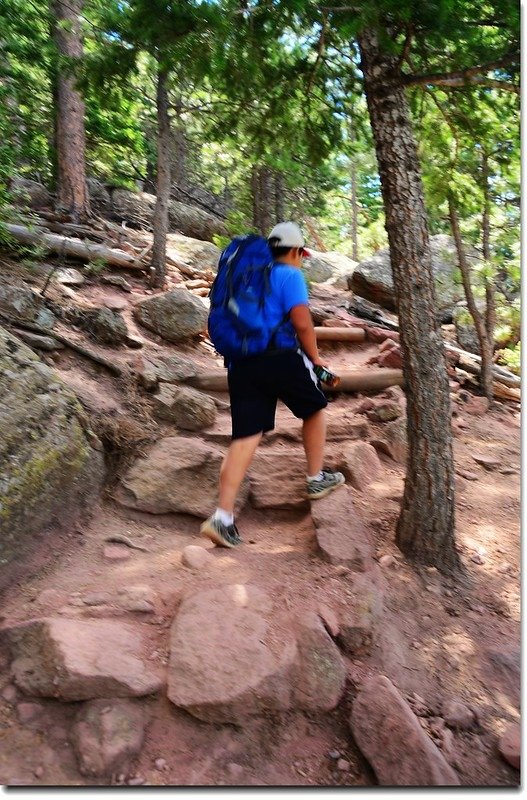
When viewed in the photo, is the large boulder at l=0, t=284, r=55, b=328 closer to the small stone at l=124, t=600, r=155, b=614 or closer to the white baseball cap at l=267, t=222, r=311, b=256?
the white baseball cap at l=267, t=222, r=311, b=256

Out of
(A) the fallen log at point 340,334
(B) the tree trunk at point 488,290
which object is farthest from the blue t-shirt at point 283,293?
(B) the tree trunk at point 488,290

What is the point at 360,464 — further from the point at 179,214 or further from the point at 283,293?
the point at 179,214

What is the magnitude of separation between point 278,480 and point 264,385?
122 centimetres

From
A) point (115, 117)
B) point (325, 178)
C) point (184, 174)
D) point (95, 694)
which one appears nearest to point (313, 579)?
point (95, 694)

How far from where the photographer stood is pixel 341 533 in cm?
379

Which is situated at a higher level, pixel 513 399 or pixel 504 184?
pixel 504 184

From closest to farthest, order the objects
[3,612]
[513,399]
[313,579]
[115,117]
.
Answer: [3,612] < [313,579] < [513,399] < [115,117]

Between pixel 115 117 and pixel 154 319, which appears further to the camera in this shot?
pixel 115 117

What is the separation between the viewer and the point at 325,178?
13188 mm

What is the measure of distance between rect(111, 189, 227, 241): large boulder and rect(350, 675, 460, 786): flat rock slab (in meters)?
12.5

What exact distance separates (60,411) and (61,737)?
2.22 metres

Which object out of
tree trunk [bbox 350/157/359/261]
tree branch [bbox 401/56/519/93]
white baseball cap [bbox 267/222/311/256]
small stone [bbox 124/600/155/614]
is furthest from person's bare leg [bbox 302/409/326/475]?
tree trunk [bbox 350/157/359/261]

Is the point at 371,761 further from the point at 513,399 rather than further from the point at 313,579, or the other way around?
the point at 513,399

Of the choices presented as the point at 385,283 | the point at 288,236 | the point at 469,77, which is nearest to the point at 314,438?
the point at 288,236
